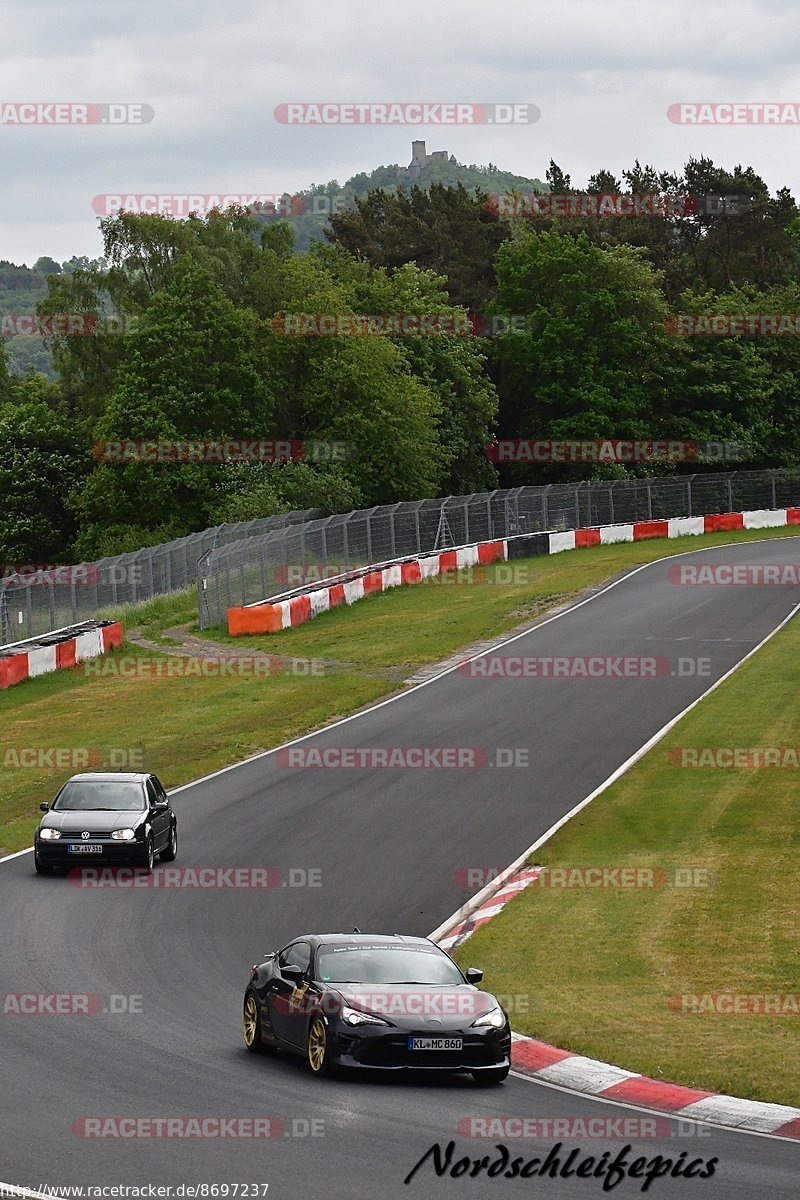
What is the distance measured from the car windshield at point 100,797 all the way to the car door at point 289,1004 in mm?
9334

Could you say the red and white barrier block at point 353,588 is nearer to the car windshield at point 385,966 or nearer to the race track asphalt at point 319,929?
the race track asphalt at point 319,929

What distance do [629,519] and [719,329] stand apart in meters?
18.5

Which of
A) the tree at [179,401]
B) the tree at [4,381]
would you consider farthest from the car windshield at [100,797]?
the tree at [4,381]

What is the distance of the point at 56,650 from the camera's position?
42.4 metres

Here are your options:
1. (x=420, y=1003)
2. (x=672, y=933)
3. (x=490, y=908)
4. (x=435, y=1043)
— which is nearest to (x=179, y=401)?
(x=490, y=908)

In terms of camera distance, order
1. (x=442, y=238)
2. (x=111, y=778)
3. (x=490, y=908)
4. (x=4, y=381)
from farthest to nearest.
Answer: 1. (x=4, y=381)
2. (x=442, y=238)
3. (x=111, y=778)
4. (x=490, y=908)

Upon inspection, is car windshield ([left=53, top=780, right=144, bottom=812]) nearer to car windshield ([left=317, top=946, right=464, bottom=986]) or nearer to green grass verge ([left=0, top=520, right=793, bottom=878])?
green grass verge ([left=0, top=520, right=793, bottom=878])

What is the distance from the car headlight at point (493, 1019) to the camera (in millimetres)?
13094

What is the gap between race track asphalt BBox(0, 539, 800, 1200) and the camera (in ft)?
34.5

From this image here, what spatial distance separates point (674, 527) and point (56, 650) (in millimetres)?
32085

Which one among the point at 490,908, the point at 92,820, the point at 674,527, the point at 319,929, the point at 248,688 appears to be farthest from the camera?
the point at 674,527

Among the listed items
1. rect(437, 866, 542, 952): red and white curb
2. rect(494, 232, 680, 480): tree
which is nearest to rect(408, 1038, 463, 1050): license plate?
rect(437, 866, 542, 952): red and white curb

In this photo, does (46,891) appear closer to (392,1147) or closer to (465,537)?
(392,1147)

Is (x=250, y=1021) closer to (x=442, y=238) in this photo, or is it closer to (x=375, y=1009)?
(x=375, y=1009)
